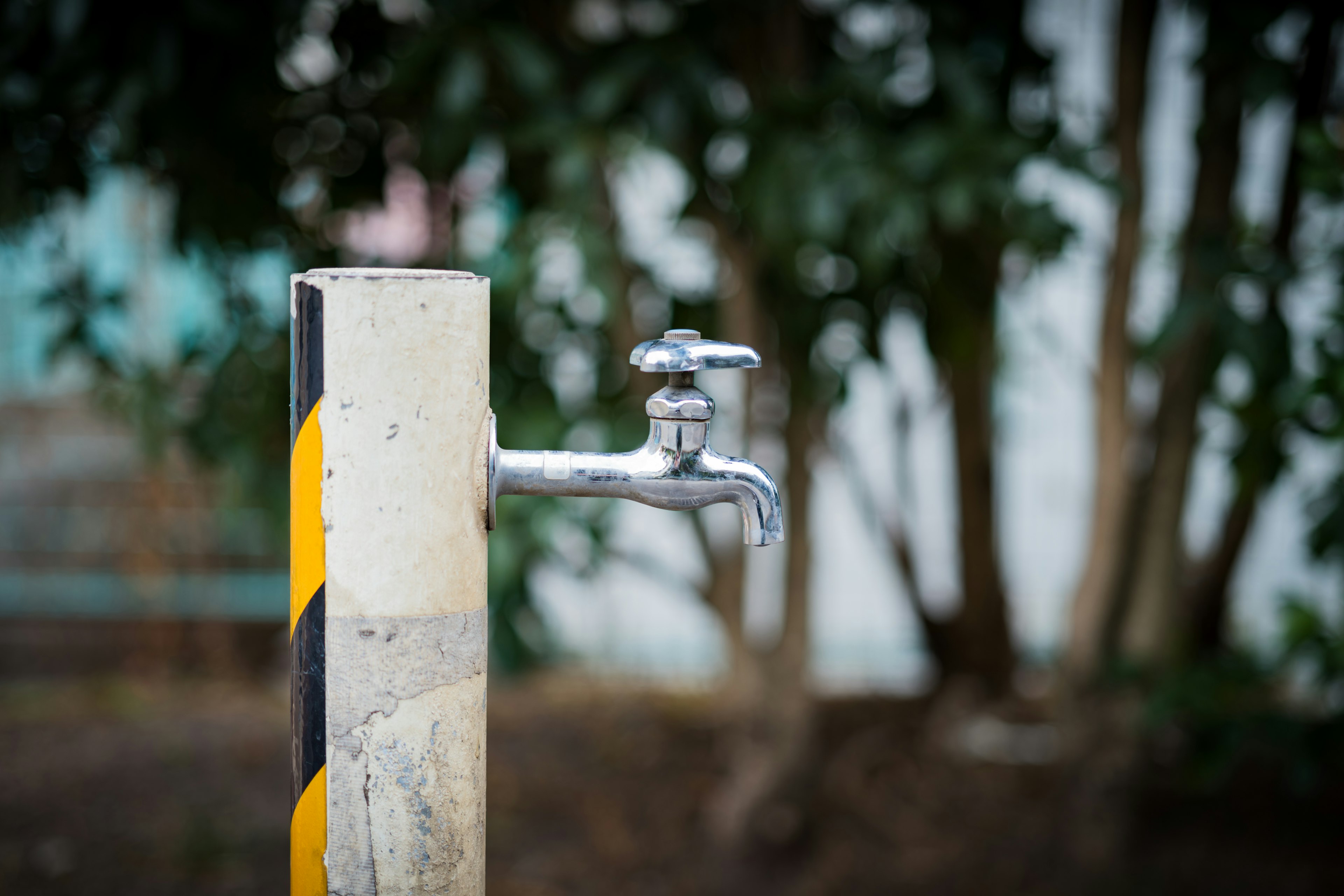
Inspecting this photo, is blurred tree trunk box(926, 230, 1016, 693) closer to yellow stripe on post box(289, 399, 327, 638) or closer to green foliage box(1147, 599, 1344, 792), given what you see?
green foliage box(1147, 599, 1344, 792)

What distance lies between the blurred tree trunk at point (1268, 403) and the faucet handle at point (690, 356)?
152 centimetres

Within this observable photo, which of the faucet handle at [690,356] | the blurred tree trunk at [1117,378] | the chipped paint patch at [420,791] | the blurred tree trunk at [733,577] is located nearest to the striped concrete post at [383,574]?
the chipped paint patch at [420,791]

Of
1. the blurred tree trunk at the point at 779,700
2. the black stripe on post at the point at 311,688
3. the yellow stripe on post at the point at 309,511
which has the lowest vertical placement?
the blurred tree trunk at the point at 779,700

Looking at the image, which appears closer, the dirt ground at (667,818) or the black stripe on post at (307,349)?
the black stripe on post at (307,349)

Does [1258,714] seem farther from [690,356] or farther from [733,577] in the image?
[690,356]

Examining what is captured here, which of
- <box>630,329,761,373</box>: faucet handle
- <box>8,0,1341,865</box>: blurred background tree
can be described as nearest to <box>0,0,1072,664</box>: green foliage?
<box>8,0,1341,865</box>: blurred background tree

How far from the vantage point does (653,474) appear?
100 cm

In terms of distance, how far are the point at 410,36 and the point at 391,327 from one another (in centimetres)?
161

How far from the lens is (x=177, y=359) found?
10.1ft

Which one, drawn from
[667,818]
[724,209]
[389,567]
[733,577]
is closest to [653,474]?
[389,567]

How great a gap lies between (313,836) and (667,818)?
7.07 feet

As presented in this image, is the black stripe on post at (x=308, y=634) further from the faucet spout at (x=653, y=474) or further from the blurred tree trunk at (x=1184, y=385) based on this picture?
the blurred tree trunk at (x=1184, y=385)

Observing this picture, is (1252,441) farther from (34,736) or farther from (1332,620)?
(34,736)

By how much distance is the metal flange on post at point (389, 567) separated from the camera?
3.05 ft
